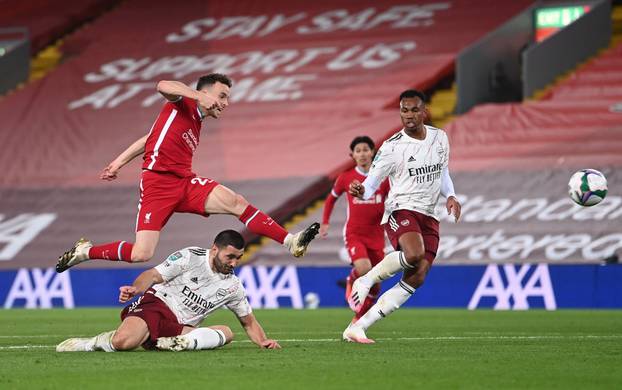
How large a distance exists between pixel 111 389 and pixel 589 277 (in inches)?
480

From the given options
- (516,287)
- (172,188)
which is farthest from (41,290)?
(172,188)

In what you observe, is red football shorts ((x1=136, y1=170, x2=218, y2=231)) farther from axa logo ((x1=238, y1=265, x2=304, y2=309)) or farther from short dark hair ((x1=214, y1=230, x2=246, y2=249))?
axa logo ((x1=238, y1=265, x2=304, y2=309))

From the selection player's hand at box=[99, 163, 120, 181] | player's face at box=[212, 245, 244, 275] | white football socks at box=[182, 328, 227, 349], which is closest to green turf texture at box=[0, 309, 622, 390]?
white football socks at box=[182, 328, 227, 349]

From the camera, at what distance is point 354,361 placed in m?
8.52

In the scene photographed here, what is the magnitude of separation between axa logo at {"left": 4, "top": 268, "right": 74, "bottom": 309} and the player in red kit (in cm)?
1071

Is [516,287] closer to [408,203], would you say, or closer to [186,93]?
[408,203]

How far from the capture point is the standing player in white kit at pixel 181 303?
9.31 m

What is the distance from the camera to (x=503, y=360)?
861 centimetres

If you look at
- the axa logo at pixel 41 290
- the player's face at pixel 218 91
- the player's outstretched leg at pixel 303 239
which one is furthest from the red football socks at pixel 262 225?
the axa logo at pixel 41 290

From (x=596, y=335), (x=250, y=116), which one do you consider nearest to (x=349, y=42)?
(x=250, y=116)

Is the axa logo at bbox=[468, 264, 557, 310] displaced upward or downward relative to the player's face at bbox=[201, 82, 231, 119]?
downward

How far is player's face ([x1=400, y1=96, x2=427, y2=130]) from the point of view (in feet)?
34.0

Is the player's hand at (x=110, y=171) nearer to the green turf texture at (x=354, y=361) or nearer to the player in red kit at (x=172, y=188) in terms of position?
the player in red kit at (x=172, y=188)

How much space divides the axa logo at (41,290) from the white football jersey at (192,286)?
38.7ft
